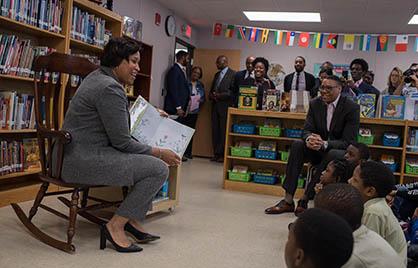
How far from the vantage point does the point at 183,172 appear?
5.22 metres

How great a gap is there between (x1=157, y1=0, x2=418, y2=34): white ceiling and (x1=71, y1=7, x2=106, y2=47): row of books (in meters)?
2.26

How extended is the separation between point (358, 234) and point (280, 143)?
3075 mm

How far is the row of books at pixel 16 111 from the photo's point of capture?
117 inches

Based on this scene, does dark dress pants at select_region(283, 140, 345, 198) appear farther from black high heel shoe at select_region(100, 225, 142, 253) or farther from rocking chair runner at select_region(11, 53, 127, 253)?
black high heel shoe at select_region(100, 225, 142, 253)

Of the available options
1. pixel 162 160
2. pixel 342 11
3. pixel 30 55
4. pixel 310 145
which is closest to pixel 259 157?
pixel 310 145

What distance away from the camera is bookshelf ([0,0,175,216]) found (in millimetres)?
2996

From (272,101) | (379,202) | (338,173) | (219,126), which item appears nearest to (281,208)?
(338,173)

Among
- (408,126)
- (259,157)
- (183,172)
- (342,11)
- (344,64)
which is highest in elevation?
(342,11)

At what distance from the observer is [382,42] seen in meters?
6.77

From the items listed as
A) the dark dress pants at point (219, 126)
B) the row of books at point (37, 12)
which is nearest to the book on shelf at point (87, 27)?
the row of books at point (37, 12)

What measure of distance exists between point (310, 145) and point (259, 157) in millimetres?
1024

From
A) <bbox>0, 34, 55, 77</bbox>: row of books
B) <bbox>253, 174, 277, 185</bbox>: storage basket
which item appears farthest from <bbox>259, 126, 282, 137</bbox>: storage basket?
<bbox>0, 34, 55, 77</bbox>: row of books

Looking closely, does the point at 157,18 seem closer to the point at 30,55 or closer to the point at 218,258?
the point at 30,55

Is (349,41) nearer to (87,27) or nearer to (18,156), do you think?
(87,27)
